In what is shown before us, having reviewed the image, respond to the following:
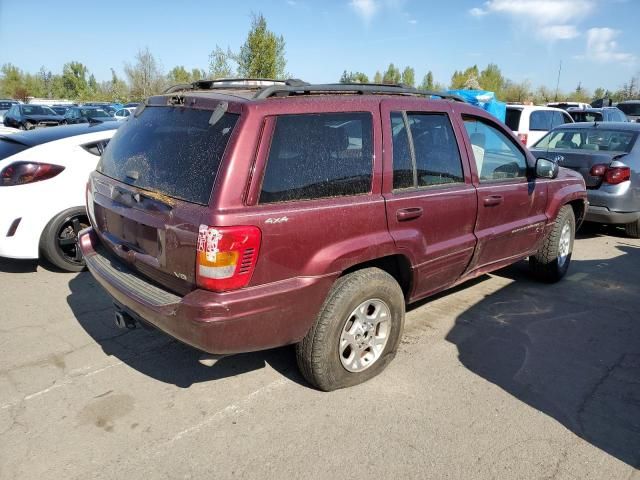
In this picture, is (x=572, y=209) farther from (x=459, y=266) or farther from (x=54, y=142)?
(x=54, y=142)

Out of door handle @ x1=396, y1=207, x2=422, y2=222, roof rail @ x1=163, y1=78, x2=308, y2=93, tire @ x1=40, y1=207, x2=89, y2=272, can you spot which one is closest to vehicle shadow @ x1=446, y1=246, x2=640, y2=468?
door handle @ x1=396, y1=207, x2=422, y2=222

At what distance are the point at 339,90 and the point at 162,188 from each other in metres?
1.25

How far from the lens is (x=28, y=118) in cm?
2275

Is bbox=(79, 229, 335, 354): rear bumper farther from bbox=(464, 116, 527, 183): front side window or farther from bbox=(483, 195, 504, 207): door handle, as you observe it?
bbox=(464, 116, 527, 183): front side window

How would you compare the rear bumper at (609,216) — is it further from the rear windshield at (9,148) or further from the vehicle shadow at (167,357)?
the rear windshield at (9,148)

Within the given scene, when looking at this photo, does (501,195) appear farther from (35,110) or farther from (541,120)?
(35,110)

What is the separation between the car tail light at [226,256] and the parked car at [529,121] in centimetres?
1116

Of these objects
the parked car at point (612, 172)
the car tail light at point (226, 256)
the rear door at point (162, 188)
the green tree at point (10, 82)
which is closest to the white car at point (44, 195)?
the rear door at point (162, 188)

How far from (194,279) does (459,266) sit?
2175mm

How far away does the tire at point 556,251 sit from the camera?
500 cm

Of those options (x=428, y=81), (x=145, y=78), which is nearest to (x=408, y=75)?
(x=428, y=81)

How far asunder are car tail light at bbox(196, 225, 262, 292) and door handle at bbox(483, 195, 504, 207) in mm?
2160

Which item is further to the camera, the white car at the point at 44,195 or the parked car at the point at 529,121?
the parked car at the point at 529,121

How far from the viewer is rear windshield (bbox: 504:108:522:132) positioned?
40.4 feet
